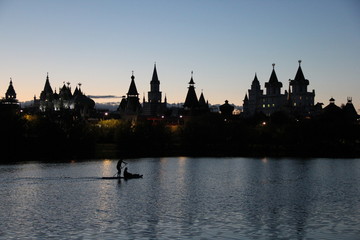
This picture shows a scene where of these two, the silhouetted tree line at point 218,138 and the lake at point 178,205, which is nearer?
the lake at point 178,205

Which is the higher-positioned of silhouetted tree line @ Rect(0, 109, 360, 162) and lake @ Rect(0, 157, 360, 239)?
silhouetted tree line @ Rect(0, 109, 360, 162)

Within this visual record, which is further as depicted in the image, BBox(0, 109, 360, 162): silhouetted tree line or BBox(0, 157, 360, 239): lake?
BBox(0, 109, 360, 162): silhouetted tree line

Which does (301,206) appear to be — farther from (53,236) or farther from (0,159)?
(0,159)

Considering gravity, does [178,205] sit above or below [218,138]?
below

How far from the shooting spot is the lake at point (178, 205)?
33875 mm

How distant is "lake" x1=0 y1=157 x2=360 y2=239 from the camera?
33875 millimetres

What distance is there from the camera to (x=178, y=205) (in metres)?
44.1

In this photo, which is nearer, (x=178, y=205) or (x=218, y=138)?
(x=178, y=205)

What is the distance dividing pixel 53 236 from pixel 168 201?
50.6ft

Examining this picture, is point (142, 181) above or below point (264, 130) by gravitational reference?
below

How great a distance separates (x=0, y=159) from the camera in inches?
3516

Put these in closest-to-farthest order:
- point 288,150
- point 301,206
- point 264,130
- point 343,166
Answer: point 301,206 < point 343,166 < point 288,150 < point 264,130

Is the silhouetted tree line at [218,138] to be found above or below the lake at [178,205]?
above

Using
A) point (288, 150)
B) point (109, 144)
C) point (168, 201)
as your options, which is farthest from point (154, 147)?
point (168, 201)
